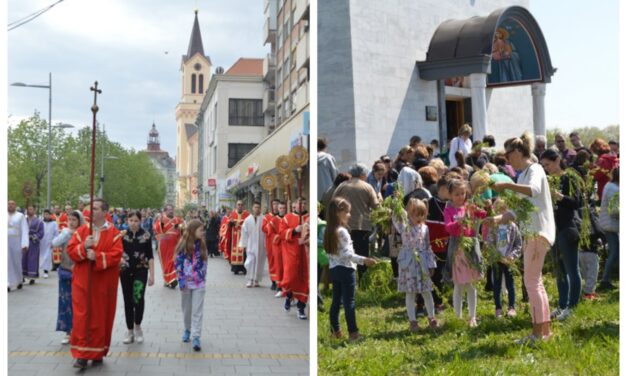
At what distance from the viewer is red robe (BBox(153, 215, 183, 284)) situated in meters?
4.82

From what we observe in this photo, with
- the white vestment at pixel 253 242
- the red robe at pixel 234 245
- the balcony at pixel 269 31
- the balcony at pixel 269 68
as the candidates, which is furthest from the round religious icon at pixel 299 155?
the red robe at pixel 234 245

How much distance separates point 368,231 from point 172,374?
135 centimetres

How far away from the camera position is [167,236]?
17.9 feet

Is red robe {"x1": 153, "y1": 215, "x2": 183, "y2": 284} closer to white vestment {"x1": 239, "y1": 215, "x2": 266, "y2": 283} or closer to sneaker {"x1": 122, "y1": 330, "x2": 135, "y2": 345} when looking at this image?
sneaker {"x1": 122, "y1": 330, "x2": 135, "y2": 345}

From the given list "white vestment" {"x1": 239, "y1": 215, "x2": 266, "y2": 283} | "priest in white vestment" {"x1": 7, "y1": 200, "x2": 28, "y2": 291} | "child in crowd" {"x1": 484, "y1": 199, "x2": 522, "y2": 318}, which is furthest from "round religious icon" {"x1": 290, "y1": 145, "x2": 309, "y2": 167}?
"white vestment" {"x1": 239, "y1": 215, "x2": 266, "y2": 283}

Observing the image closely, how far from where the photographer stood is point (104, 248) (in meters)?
4.10

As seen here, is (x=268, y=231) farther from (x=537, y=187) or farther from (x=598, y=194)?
(x=537, y=187)

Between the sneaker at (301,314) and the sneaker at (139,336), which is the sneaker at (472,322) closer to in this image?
the sneaker at (301,314)

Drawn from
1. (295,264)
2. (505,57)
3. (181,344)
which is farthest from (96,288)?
(505,57)

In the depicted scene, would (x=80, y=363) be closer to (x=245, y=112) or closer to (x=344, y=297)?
(x=344, y=297)

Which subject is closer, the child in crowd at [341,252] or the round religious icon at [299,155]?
the round religious icon at [299,155]

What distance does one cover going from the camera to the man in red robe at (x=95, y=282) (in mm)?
3953

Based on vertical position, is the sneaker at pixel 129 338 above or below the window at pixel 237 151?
below

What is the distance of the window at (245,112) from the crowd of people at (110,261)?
50cm
